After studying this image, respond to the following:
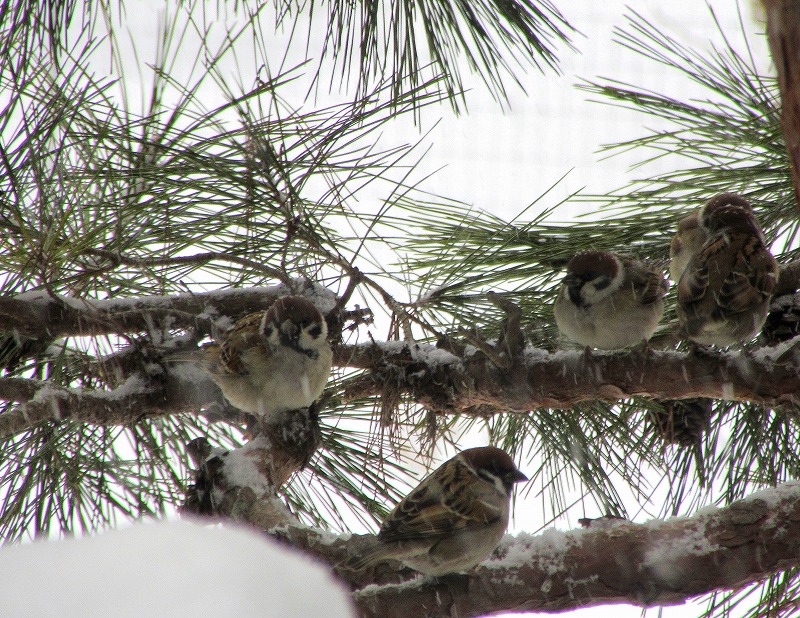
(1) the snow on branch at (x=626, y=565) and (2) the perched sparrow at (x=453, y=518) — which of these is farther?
(2) the perched sparrow at (x=453, y=518)

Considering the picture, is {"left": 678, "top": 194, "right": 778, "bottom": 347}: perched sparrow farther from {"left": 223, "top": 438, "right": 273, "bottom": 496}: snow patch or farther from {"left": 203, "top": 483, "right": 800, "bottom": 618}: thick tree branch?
{"left": 223, "top": 438, "right": 273, "bottom": 496}: snow patch

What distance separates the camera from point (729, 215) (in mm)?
1768

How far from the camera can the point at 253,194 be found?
171cm

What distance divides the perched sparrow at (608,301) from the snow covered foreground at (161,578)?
1529 mm

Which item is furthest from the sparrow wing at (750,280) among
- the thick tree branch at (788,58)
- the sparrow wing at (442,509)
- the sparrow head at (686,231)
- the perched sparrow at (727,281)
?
the thick tree branch at (788,58)

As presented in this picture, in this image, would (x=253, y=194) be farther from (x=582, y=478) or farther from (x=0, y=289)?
(x=582, y=478)

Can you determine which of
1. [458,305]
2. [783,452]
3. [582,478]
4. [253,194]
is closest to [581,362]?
[458,305]

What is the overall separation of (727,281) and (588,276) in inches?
12.3

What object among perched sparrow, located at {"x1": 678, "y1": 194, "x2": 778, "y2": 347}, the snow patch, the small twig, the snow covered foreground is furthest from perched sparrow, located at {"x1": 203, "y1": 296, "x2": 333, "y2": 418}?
the snow covered foreground

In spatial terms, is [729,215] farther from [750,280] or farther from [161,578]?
[161,578]

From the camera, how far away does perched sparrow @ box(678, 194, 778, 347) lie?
175cm

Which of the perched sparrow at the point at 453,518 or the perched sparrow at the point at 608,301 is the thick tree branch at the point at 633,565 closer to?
the perched sparrow at the point at 453,518

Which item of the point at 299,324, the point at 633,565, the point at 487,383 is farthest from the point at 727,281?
the point at 299,324

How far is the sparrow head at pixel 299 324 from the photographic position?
1850mm
